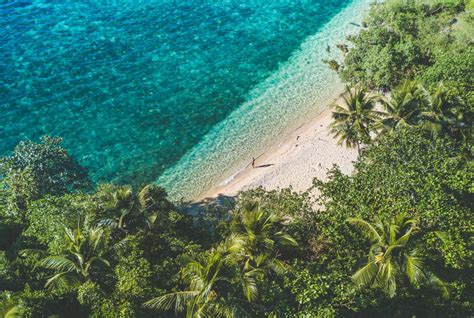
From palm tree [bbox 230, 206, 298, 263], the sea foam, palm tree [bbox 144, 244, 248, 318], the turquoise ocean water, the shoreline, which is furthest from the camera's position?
the turquoise ocean water

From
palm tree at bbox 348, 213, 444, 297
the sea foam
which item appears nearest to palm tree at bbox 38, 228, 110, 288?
palm tree at bbox 348, 213, 444, 297

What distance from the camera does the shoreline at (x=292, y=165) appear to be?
105 feet

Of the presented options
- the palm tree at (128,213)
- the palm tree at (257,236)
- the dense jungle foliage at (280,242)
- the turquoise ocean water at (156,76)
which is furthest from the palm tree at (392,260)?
the turquoise ocean water at (156,76)

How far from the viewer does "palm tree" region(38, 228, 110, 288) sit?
60.8 feet

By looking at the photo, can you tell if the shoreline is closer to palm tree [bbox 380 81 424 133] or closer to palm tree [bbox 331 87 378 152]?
palm tree [bbox 331 87 378 152]

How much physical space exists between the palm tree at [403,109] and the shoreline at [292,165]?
5.59 metres

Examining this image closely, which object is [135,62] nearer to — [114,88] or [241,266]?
[114,88]

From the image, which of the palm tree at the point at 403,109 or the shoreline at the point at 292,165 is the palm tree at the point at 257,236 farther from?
the palm tree at the point at 403,109

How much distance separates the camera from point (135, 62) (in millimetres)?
48031

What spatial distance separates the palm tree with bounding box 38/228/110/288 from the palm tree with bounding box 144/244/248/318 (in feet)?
11.9

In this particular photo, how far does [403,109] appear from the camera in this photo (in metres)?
26.4

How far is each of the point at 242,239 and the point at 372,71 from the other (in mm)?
23800

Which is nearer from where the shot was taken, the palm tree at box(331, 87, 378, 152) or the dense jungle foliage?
the dense jungle foliage

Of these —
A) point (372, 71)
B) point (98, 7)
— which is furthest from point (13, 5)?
point (372, 71)
